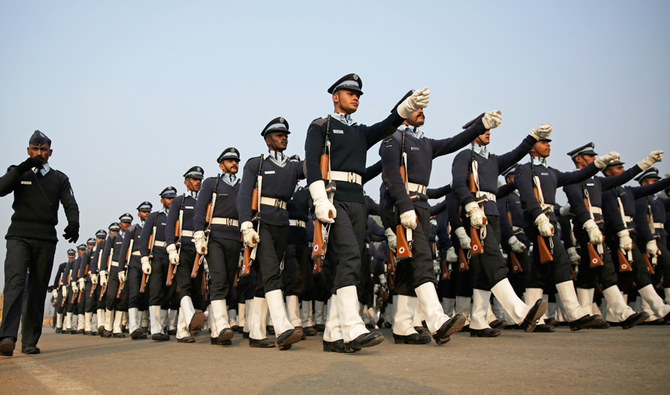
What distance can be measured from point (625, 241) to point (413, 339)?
16.3 feet

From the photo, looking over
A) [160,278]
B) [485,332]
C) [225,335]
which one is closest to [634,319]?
[485,332]

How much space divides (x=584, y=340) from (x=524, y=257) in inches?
121

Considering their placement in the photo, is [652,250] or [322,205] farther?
[652,250]

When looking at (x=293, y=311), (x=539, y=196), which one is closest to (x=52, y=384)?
(x=293, y=311)

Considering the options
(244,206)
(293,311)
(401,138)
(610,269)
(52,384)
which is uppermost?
(401,138)

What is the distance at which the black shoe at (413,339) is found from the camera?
20.9ft

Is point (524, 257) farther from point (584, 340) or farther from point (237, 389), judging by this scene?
point (237, 389)

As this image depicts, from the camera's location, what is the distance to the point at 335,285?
567cm

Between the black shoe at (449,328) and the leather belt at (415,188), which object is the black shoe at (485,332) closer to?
the black shoe at (449,328)

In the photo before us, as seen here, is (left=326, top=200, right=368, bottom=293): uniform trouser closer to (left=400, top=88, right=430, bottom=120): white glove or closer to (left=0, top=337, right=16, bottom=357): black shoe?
(left=400, top=88, right=430, bottom=120): white glove

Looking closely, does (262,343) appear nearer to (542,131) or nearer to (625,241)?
(542,131)

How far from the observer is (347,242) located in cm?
571

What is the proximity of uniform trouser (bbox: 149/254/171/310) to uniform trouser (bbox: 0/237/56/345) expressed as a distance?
331 centimetres

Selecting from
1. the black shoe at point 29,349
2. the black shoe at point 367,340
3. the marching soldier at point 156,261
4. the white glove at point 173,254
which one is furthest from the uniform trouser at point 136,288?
the black shoe at point 367,340
